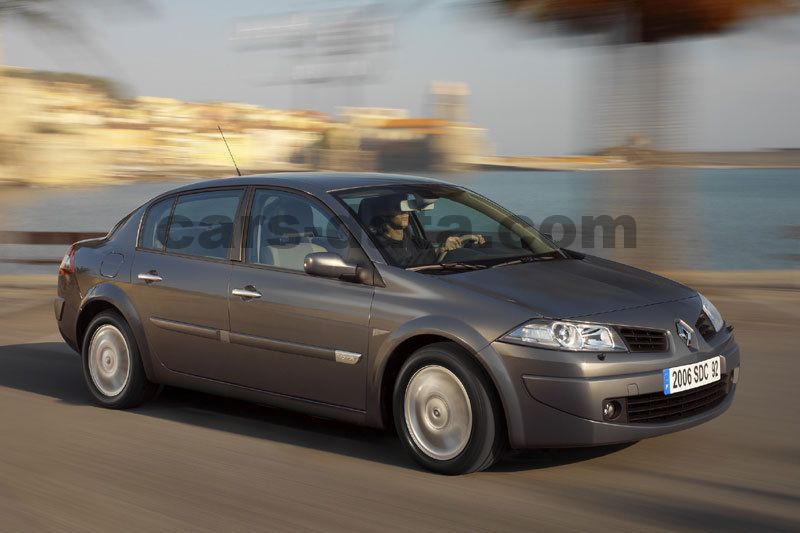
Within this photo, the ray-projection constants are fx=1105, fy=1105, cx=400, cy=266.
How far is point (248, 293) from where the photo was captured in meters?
6.08

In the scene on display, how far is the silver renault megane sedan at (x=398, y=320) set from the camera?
16.3ft

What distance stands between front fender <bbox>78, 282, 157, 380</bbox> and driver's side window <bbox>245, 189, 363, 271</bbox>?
1016 mm

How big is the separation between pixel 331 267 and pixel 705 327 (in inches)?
74.4

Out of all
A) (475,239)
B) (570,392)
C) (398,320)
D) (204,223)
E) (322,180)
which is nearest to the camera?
(570,392)

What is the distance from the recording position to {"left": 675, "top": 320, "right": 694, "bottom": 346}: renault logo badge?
5219 mm

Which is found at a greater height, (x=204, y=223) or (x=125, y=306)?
(x=204, y=223)

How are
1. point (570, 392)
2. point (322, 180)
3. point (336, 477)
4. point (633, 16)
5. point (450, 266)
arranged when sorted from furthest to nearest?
point (633, 16)
point (322, 180)
point (450, 266)
point (336, 477)
point (570, 392)

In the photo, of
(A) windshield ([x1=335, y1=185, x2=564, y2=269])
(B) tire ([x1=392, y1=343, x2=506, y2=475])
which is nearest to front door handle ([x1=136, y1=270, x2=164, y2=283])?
(A) windshield ([x1=335, y1=185, x2=564, y2=269])

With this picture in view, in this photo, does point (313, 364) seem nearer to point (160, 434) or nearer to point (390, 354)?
point (390, 354)

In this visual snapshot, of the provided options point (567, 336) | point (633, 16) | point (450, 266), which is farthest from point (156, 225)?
point (633, 16)

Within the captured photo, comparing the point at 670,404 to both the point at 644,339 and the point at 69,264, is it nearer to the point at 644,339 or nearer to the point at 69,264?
the point at 644,339

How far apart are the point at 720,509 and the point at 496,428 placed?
40.9 inches

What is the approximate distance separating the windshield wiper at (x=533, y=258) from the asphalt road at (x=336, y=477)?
3.28 feet

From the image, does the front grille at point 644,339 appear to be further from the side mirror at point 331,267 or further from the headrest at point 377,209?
the headrest at point 377,209
